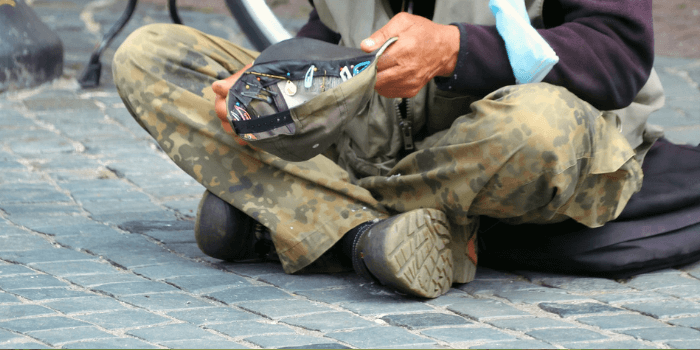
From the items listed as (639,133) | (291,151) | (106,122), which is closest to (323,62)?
(291,151)

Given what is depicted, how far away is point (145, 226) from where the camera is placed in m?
2.37

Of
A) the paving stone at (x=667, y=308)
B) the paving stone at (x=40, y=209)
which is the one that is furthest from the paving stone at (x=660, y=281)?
the paving stone at (x=40, y=209)

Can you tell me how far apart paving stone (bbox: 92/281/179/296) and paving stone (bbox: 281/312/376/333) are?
0.33 meters

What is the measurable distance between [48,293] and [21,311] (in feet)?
0.44

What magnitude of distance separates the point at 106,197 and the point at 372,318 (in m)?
1.26

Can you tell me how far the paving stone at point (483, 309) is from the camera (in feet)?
5.62

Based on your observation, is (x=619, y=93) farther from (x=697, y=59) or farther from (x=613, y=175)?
(x=697, y=59)

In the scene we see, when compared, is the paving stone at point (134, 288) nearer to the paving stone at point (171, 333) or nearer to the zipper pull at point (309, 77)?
the paving stone at point (171, 333)

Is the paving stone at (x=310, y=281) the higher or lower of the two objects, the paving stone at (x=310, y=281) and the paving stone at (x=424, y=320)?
the lower

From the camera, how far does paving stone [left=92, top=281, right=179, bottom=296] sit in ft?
5.95

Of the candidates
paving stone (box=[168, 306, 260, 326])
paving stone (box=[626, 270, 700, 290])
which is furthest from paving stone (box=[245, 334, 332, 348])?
paving stone (box=[626, 270, 700, 290])

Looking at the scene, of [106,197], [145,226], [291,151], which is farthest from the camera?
[106,197]

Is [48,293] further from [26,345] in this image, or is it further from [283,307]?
[283,307]

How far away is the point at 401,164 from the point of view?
194cm
